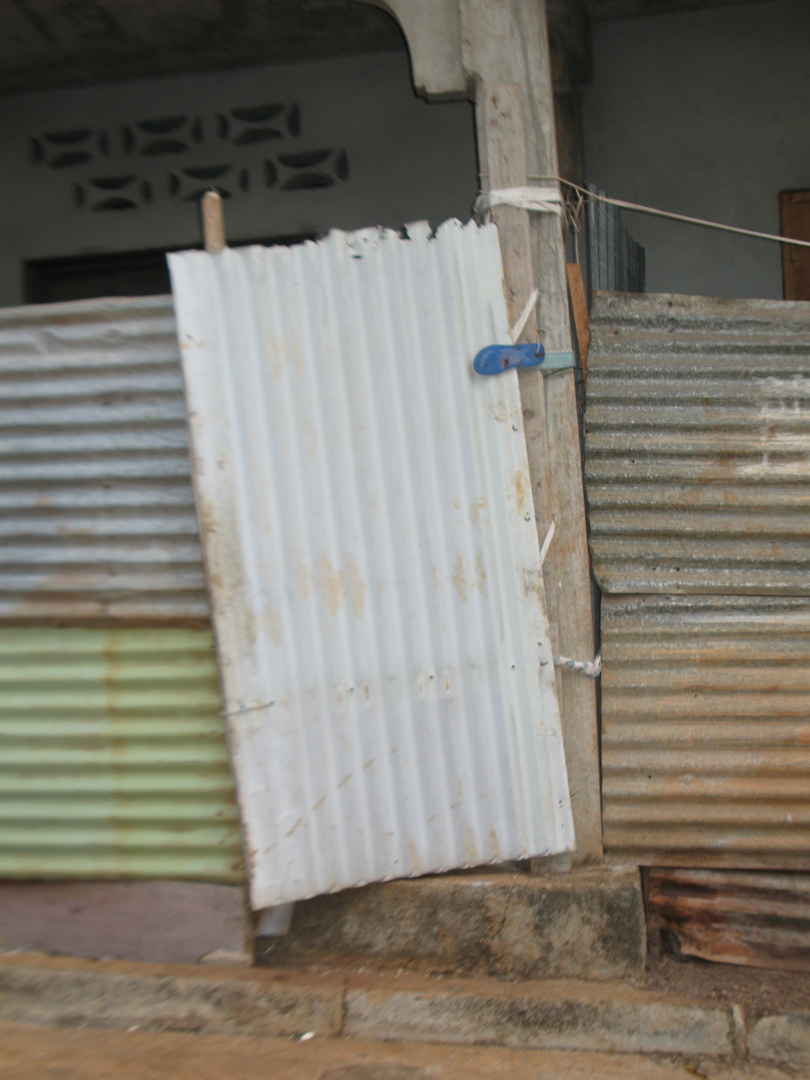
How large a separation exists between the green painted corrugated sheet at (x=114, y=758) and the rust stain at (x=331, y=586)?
493mm

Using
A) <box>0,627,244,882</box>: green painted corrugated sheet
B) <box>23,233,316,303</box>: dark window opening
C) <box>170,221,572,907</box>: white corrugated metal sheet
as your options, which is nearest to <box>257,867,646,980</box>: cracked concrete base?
<box>170,221,572,907</box>: white corrugated metal sheet

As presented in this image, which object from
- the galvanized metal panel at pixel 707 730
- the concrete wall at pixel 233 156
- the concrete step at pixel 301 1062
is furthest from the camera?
the concrete wall at pixel 233 156

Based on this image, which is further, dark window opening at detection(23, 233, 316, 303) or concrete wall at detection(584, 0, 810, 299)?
dark window opening at detection(23, 233, 316, 303)

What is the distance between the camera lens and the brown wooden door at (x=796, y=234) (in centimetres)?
461

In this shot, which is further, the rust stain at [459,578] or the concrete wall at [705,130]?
the concrete wall at [705,130]

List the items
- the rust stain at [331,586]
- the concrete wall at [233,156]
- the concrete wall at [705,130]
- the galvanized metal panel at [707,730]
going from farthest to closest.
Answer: the concrete wall at [233,156] < the concrete wall at [705,130] < the galvanized metal panel at [707,730] < the rust stain at [331,586]

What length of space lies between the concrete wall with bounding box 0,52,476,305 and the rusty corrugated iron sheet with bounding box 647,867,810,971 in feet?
13.3

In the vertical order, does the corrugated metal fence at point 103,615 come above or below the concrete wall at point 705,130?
below

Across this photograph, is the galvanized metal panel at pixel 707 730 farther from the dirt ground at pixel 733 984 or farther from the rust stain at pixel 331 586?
the rust stain at pixel 331 586

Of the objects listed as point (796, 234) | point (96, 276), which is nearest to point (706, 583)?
point (796, 234)

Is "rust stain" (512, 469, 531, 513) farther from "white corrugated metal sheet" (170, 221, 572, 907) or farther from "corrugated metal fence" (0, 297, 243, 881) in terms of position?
"corrugated metal fence" (0, 297, 243, 881)

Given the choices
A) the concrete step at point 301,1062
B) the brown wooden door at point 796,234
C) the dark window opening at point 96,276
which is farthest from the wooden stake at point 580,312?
the dark window opening at point 96,276

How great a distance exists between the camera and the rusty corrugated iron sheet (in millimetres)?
2807

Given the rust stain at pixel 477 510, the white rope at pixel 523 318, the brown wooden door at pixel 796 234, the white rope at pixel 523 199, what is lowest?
the rust stain at pixel 477 510
